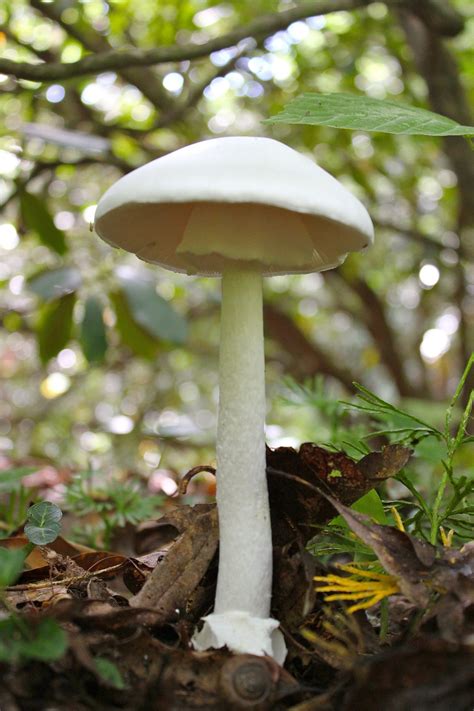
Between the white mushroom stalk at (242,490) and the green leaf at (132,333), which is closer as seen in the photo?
the white mushroom stalk at (242,490)

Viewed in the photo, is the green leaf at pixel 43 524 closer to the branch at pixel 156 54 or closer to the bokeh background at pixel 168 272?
the bokeh background at pixel 168 272

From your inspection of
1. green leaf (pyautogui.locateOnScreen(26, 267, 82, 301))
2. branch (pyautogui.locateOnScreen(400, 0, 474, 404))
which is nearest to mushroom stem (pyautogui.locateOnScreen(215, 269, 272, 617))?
green leaf (pyautogui.locateOnScreen(26, 267, 82, 301))

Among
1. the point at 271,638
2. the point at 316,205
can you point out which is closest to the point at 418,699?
the point at 271,638

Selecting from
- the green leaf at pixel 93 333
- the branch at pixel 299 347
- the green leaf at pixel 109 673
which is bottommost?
the branch at pixel 299 347

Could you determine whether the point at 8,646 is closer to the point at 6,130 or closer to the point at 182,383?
the point at 6,130

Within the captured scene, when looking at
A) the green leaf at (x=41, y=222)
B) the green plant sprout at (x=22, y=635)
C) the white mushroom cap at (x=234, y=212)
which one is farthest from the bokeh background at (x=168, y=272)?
the green plant sprout at (x=22, y=635)

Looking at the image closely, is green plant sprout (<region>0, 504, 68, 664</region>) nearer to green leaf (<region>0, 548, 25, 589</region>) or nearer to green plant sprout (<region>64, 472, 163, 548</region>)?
green leaf (<region>0, 548, 25, 589</region>)

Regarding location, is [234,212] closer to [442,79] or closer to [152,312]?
[152,312]
